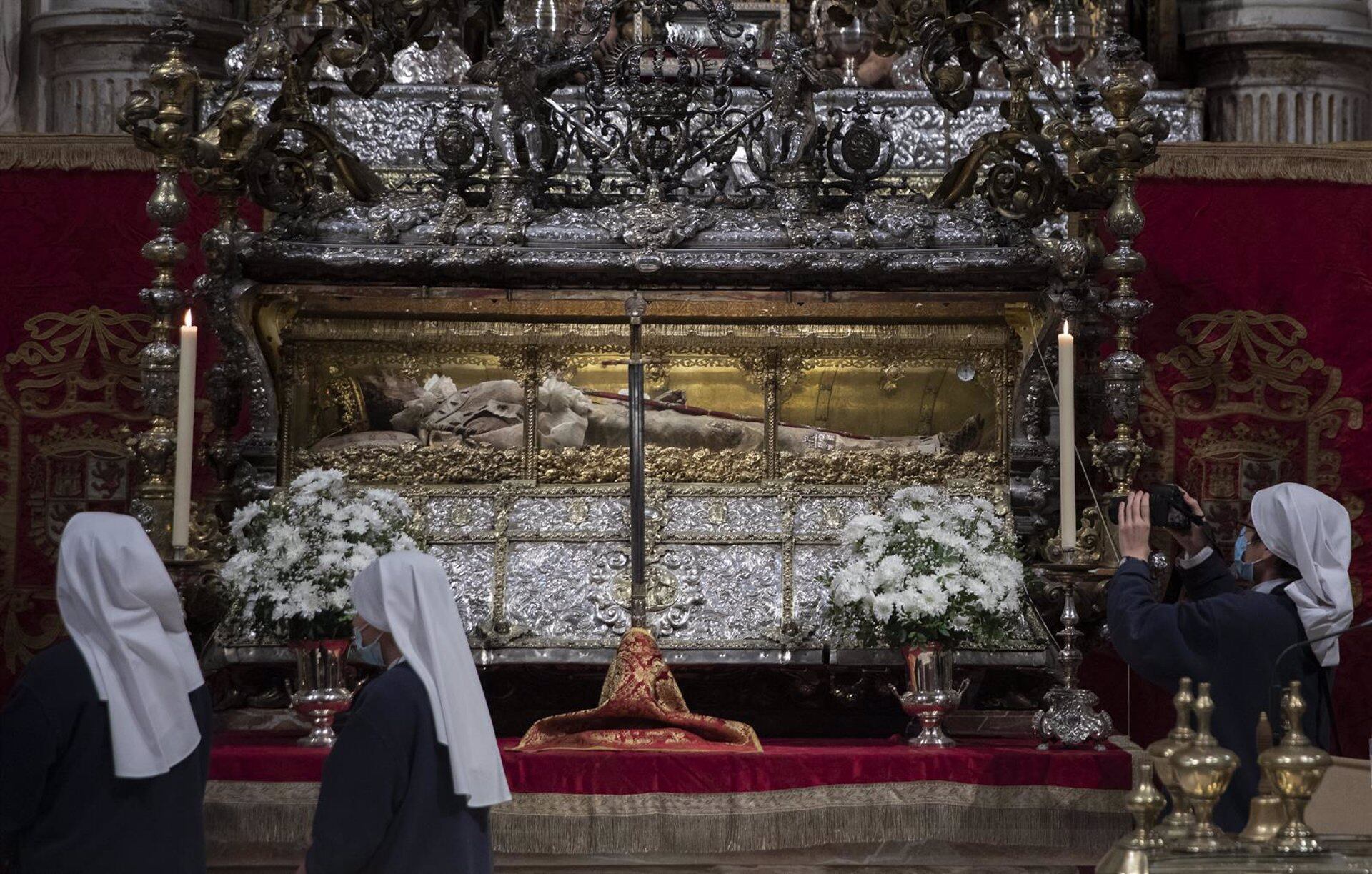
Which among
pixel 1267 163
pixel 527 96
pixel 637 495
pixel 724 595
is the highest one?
pixel 527 96

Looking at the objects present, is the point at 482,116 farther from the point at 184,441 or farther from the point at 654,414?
the point at 184,441

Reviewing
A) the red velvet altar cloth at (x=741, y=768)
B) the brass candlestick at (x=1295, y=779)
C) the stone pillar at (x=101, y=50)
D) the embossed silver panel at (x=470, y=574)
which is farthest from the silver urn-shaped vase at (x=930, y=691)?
the stone pillar at (x=101, y=50)

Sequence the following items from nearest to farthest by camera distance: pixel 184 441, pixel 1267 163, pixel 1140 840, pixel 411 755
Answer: pixel 1140 840
pixel 411 755
pixel 184 441
pixel 1267 163

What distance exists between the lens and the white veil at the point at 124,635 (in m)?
3.83

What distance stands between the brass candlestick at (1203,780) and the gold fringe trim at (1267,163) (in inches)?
186

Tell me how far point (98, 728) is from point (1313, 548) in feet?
9.33

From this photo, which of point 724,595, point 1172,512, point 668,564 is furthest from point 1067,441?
point 668,564

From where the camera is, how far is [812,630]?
19.2 ft

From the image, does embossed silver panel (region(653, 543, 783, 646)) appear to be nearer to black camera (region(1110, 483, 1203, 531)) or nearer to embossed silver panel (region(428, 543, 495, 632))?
embossed silver panel (region(428, 543, 495, 632))

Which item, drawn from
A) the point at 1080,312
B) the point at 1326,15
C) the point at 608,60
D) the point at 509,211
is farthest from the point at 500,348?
→ the point at 1326,15

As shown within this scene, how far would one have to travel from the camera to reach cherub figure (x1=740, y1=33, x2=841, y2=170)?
19.8ft

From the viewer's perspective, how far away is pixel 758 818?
5.09m

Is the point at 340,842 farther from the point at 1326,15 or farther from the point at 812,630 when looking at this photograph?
the point at 1326,15

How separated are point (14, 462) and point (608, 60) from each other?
2928 millimetres
